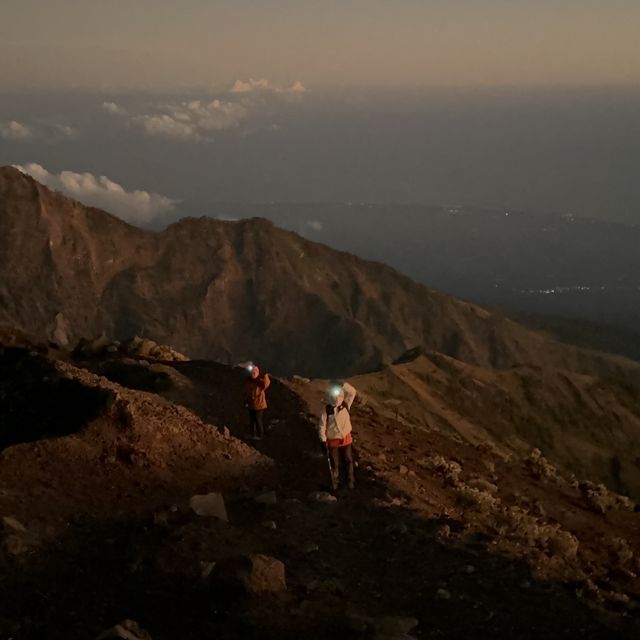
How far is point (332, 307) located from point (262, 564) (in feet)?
546

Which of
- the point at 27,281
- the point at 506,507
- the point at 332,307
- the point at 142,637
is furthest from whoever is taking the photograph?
the point at 332,307

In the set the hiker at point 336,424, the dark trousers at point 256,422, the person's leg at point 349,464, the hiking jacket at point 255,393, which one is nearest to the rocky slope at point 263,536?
the dark trousers at point 256,422

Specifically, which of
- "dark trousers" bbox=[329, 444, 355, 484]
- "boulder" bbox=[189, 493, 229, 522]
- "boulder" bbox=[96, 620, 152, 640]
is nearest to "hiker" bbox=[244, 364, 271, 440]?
"dark trousers" bbox=[329, 444, 355, 484]

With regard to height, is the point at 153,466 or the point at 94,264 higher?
the point at 153,466

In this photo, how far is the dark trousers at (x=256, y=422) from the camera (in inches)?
827

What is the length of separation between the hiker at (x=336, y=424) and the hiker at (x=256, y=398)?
409 cm

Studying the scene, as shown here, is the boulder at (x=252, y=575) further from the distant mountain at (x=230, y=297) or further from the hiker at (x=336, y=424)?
the distant mountain at (x=230, y=297)

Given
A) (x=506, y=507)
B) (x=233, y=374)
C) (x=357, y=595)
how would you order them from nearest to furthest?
(x=357, y=595) < (x=506, y=507) < (x=233, y=374)

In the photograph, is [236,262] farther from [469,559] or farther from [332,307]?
[469,559]

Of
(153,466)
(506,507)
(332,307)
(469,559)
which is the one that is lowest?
(332,307)

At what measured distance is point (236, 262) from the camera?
180000 millimetres

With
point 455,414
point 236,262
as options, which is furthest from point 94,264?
point 455,414

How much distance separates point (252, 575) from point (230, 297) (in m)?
166

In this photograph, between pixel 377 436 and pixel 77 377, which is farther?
pixel 377 436
